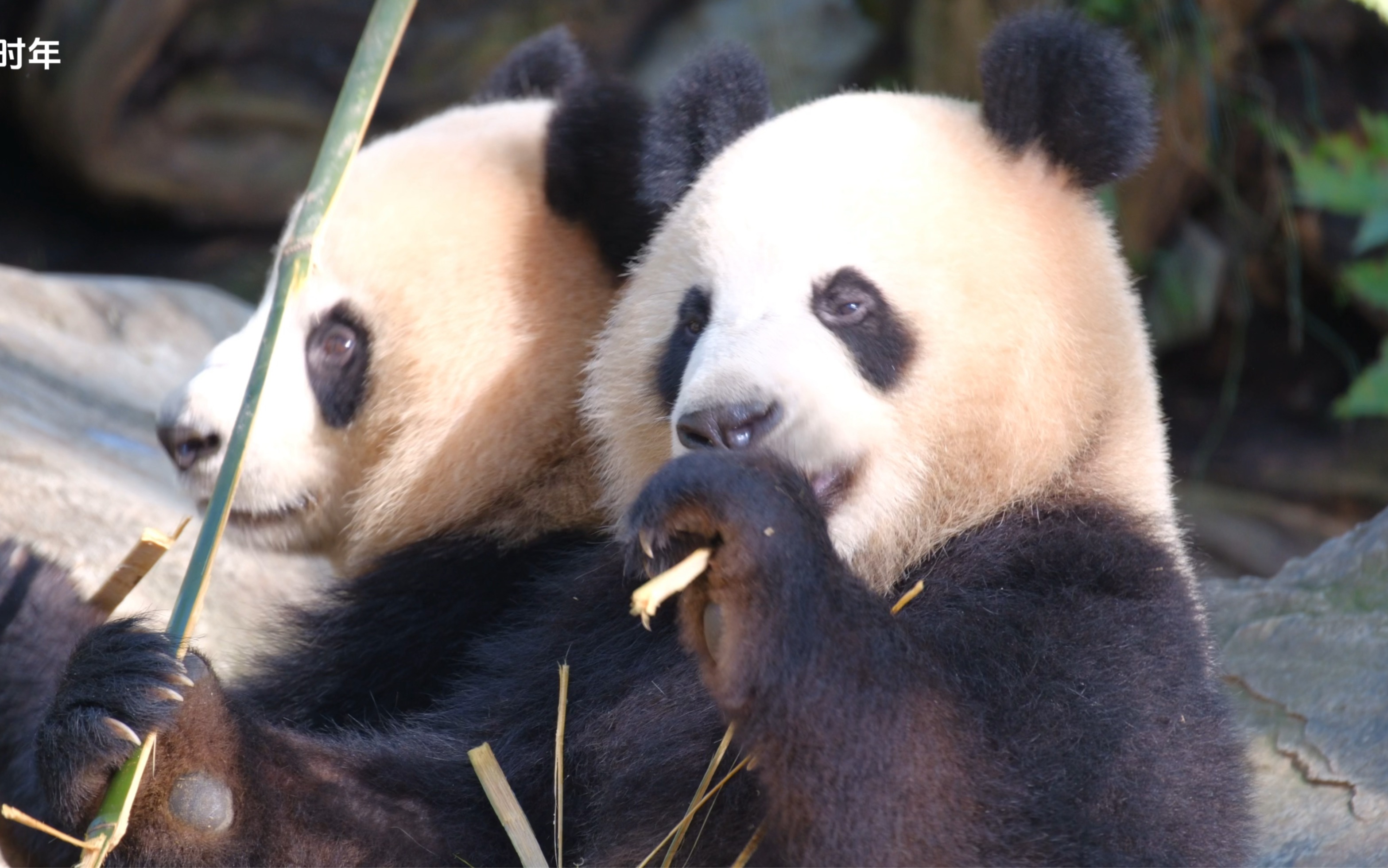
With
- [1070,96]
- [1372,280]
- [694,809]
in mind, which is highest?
[1070,96]

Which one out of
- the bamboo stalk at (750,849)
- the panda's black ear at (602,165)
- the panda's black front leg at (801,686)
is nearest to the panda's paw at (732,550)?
the panda's black front leg at (801,686)

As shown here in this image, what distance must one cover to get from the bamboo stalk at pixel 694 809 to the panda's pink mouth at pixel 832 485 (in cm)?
44

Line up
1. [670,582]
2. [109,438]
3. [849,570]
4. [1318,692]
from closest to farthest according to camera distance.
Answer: [670,582], [849,570], [1318,692], [109,438]

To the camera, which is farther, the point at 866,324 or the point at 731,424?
the point at 866,324

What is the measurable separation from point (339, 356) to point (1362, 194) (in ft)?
14.1

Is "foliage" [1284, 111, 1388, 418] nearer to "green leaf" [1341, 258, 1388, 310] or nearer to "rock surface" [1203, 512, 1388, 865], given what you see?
"green leaf" [1341, 258, 1388, 310]

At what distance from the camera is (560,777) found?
246 centimetres

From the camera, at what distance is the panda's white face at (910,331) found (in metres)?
2.39

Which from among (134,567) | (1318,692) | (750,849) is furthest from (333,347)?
(1318,692)

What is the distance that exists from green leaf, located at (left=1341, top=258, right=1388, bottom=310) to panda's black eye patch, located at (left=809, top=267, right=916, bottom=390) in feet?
14.2

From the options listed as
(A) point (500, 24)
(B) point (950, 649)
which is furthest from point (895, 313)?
(A) point (500, 24)

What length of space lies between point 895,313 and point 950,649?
623mm

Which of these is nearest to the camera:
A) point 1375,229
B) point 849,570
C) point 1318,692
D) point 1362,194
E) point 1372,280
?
point 849,570

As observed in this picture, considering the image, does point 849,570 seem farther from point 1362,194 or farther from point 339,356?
point 1362,194
